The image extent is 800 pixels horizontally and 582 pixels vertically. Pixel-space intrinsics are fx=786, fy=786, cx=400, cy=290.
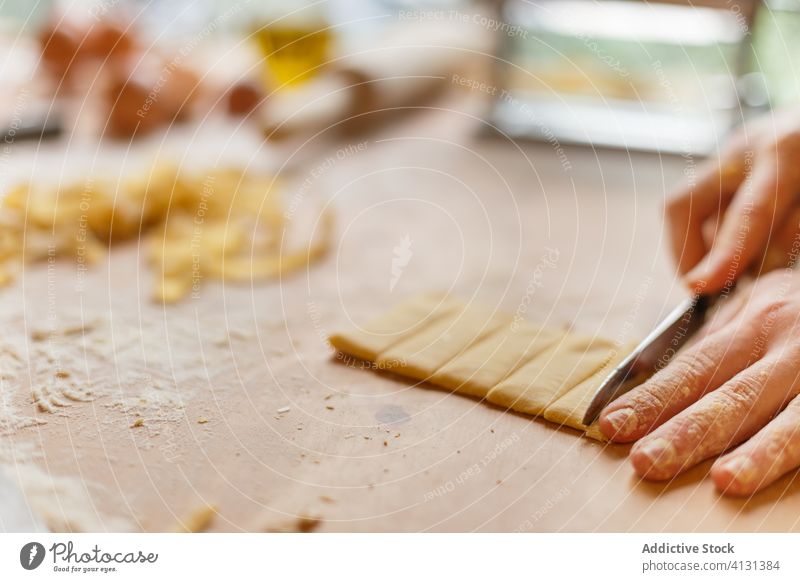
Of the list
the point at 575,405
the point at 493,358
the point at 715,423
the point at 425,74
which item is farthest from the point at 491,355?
the point at 425,74

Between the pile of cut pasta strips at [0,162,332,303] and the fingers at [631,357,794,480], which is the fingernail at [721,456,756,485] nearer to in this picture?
the fingers at [631,357,794,480]

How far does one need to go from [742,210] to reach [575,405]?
1.08 ft

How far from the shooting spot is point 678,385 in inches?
27.2

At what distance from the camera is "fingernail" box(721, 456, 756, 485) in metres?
0.61

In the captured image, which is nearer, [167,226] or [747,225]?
[747,225]

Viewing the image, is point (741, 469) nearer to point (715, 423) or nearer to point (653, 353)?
point (715, 423)

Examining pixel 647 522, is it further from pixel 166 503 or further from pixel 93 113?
pixel 93 113

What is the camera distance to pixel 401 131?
1.62 m

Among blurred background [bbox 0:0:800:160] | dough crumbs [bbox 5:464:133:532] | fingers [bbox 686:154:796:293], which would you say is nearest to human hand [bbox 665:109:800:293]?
fingers [bbox 686:154:796:293]

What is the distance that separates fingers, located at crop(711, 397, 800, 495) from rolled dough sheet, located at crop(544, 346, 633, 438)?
0.11m

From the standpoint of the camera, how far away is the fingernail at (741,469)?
61cm

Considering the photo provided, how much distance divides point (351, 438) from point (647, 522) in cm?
26

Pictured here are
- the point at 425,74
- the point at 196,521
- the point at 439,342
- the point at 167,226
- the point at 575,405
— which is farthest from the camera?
the point at 425,74

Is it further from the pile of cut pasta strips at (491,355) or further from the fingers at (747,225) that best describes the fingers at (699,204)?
the pile of cut pasta strips at (491,355)
